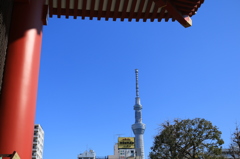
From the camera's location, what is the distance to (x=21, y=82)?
371 cm

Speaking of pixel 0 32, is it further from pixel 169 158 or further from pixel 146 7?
pixel 169 158

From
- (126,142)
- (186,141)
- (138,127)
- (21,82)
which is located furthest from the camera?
(138,127)

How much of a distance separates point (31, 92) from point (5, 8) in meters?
1.15

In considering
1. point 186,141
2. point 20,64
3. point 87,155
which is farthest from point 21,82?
point 87,155

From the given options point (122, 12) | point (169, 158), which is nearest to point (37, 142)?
point (169, 158)

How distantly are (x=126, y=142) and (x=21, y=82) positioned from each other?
96626mm

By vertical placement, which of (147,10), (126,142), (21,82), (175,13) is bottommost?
(21,82)

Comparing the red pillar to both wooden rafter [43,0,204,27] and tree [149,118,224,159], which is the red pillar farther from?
tree [149,118,224,159]

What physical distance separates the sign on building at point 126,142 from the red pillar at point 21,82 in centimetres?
9541

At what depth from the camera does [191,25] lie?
5.55 metres

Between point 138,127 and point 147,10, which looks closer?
point 147,10

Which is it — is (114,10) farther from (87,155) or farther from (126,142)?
(87,155)

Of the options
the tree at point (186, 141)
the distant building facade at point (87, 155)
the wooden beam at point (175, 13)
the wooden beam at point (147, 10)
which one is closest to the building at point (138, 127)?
the distant building facade at point (87, 155)

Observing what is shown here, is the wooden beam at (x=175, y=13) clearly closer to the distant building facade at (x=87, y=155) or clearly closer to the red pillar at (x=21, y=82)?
the red pillar at (x=21, y=82)
